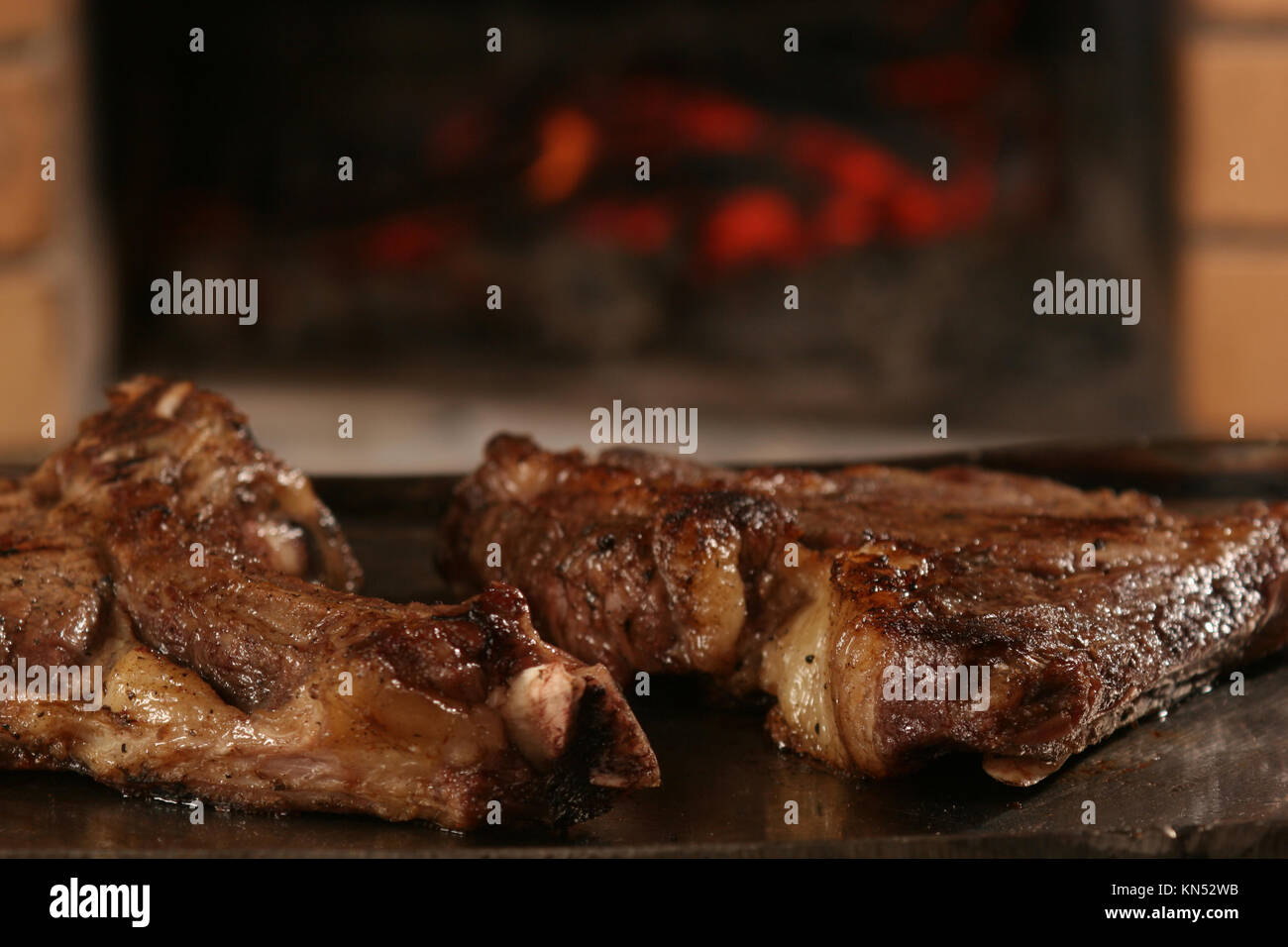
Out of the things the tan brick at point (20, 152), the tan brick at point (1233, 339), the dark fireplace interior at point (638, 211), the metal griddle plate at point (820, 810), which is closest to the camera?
the metal griddle plate at point (820, 810)

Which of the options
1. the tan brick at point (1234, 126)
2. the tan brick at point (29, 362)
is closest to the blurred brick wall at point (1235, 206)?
the tan brick at point (1234, 126)

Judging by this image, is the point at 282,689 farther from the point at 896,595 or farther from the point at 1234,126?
the point at 1234,126

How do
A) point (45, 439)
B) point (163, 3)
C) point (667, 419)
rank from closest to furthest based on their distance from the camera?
point (45, 439) < point (163, 3) < point (667, 419)

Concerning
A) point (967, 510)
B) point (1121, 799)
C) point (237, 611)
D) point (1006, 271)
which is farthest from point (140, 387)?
point (1006, 271)

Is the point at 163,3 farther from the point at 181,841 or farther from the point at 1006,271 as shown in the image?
the point at 181,841

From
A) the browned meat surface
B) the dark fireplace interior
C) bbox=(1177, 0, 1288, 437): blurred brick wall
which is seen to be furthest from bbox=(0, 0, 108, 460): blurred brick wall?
bbox=(1177, 0, 1288, 437): blurred brick wall

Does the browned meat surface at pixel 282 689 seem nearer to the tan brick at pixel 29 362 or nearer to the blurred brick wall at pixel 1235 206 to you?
the tan brick at pixel 29 362
